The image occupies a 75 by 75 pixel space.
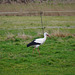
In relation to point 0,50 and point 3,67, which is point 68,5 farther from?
point 3,67

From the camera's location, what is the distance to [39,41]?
11.1m

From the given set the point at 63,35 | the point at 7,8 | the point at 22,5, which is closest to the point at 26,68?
Result: the point at 63,35

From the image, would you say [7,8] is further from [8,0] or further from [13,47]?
[13,47]

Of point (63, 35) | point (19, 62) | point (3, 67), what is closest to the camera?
point (3, 67)

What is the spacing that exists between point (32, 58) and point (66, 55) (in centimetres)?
154

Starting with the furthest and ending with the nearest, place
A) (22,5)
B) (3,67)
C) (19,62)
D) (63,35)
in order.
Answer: (22,5), (63,35), (19,62), (3,67)

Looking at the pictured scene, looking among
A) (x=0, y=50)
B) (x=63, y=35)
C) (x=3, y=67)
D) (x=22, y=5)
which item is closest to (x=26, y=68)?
(x=3, y=67)

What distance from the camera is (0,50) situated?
11.5 metres

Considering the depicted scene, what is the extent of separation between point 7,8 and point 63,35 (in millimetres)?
25681

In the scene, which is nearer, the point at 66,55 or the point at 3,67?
the point at 3,67

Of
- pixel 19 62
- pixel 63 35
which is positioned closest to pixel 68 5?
pixel 63 35

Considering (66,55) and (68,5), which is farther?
(68,5)

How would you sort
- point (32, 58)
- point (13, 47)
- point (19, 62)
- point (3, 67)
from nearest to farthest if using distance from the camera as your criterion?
1. point (3, 67)
2. point (19, 62)
3. point (32, 58)
4. point (13, 47)

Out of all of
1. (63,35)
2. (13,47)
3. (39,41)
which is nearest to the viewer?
(39,41)
